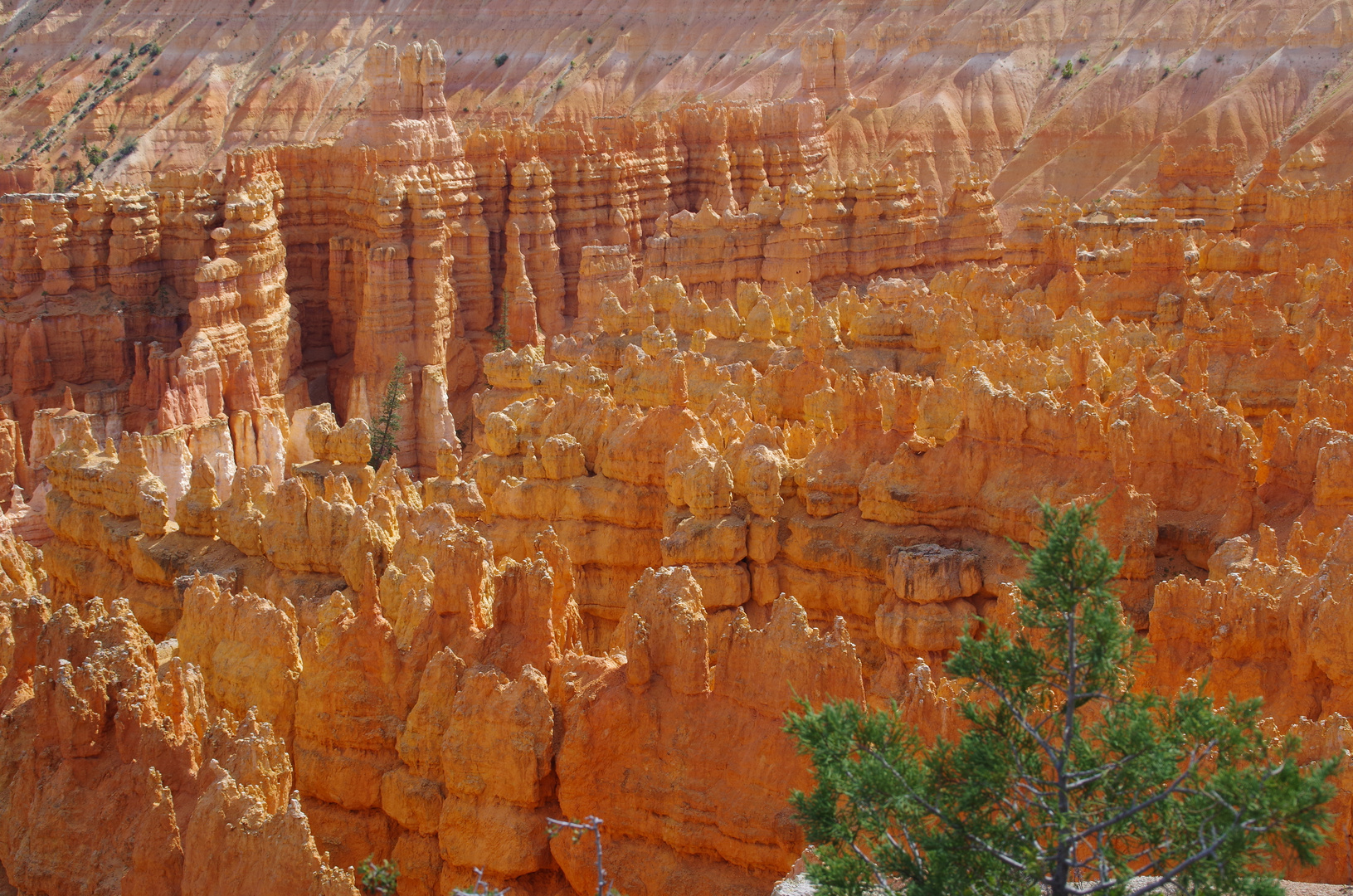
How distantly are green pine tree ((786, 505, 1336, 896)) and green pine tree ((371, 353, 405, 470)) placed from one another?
1077 inches

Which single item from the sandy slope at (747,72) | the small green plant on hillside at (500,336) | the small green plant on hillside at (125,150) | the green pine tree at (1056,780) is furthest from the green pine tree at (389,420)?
the small green plant on hillside at (125,150)

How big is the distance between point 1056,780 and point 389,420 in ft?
91.2

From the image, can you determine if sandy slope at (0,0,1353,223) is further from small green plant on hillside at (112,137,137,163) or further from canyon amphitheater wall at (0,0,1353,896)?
canyon amphitheater wall at (0,0,1353,896)

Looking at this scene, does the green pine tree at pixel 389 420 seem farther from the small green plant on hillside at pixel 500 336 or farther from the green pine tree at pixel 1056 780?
the green pine tree at pixel 1056 780

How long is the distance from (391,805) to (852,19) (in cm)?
6178

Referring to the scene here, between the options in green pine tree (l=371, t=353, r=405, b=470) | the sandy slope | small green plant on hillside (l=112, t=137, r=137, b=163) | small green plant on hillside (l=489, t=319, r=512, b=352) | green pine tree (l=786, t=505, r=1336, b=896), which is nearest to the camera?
green pine tree (l=786, t=505, r=1336, b=896)

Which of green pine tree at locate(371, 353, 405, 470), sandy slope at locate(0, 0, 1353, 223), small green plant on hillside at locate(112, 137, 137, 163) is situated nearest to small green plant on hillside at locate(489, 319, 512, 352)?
green pine tree at locate(371, 353, 405, 470)

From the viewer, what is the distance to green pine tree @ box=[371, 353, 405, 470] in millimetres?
34156

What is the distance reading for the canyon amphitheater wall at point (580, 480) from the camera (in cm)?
1177

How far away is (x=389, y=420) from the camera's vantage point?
33.9 meters

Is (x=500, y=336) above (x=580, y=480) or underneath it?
underneath

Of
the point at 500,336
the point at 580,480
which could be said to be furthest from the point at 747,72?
the point at 580,480

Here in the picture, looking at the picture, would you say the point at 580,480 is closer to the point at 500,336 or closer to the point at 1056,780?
the point at 1056,780

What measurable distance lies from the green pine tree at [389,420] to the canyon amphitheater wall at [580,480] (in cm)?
38
